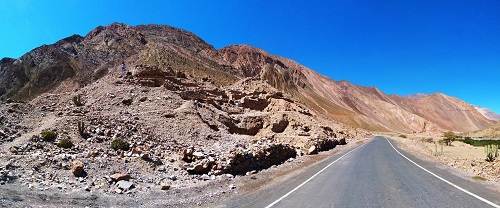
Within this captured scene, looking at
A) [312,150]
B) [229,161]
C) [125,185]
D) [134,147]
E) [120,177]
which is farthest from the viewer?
[312,150]

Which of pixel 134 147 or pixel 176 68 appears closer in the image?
pixel 134 147

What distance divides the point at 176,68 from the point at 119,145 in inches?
2662

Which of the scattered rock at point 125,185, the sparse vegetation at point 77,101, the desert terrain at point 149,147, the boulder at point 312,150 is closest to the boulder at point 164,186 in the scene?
the desert terrain at point 149,147

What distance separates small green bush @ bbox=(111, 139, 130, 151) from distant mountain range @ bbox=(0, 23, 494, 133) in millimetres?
48262

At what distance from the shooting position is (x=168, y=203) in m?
9.53

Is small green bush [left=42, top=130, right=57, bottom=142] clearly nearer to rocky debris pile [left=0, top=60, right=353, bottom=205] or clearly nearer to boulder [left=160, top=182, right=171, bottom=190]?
rocky debris pile [left=0, top=60, right=353, bottom=205]

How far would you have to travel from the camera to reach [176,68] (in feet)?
266

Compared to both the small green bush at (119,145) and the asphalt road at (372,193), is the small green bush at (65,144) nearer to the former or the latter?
the small green bush at (119,145)

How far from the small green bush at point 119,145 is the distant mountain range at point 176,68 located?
48262 millimetres

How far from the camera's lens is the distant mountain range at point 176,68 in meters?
83.8

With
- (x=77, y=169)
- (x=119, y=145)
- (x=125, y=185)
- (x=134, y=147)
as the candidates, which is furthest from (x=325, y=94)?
(x=77, y=169)

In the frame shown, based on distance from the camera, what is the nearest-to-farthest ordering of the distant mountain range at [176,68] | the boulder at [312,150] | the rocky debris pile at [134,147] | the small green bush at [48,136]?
the rocky debris pile at [134,147] < the small green bush at [48,136] < the boulder at [312,150] < the distant mountain range at [176,68]

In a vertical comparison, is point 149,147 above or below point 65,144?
below

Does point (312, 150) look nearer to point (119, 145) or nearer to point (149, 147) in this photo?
point (149, 147)
